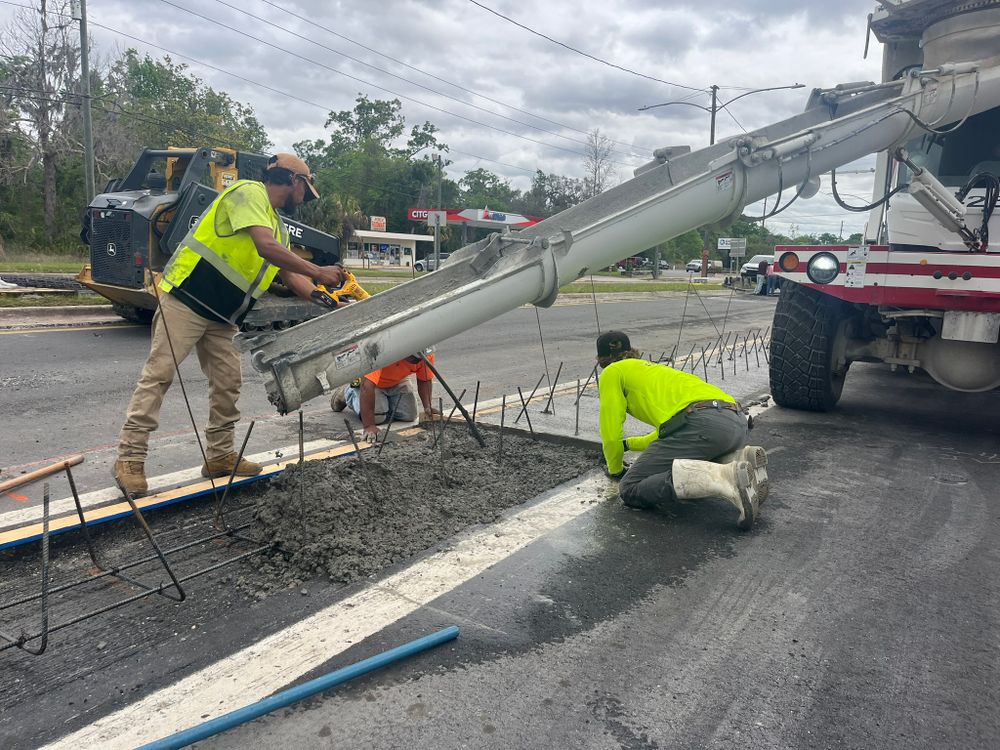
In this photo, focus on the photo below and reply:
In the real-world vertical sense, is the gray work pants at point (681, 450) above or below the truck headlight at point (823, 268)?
below

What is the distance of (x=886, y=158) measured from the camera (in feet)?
21.0

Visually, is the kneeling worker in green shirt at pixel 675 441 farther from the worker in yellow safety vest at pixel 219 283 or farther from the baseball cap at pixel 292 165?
the baseball cap at pixel 292 165

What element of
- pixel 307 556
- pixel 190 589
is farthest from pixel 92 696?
pixel 307 556

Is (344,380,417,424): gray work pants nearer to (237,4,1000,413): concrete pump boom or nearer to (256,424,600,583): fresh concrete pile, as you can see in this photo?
(256,424,600,583): fresh concrete pile

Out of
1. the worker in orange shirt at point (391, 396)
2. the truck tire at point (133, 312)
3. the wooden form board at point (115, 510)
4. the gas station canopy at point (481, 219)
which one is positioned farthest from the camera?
the truck tire at point (133, 312)

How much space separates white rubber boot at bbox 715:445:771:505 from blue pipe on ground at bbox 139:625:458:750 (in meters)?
1.98

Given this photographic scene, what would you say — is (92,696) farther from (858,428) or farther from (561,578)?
(858,428)

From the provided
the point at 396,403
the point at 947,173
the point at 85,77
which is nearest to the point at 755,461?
the point at 396,403

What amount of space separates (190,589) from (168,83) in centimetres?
5290

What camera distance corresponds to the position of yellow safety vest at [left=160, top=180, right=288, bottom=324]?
12.5 feet

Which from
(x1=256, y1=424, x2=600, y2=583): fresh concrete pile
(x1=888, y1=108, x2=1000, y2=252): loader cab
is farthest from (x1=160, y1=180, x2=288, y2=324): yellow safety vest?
(x1=888, y1=108, x2=1000, y2=252): loader cab

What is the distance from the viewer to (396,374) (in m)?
5.51

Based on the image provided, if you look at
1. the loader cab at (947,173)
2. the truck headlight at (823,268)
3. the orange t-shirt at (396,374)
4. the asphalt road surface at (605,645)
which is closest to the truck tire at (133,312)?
the orange t-shirt at (396,374)

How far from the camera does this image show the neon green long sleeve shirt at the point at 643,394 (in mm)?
4133
